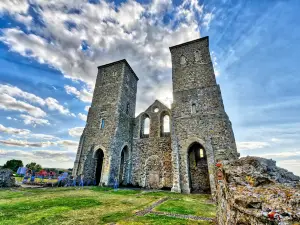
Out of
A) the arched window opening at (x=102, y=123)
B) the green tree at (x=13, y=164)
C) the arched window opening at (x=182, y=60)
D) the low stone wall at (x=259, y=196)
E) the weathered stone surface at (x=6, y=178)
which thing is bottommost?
the weathered stone surface at (x=6, y=178)

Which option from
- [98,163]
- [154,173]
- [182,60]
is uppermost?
[182,60]

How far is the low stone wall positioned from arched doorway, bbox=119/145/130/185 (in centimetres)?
1510

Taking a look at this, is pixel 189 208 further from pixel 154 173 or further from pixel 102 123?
pixel 102 123

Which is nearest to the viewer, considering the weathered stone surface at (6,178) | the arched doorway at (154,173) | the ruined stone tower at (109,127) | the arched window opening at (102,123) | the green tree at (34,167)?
the weathered stone surface at (6,178)

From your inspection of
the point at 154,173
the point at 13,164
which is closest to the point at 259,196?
the point at 154,173

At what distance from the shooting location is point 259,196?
2.10 meters

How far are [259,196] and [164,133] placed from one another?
15079 mm

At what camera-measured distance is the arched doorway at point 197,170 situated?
13242mm

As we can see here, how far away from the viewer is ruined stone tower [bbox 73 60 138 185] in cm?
1545

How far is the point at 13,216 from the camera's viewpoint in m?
4.53

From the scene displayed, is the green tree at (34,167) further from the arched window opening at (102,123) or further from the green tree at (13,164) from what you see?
the arched window opening at (102,123)

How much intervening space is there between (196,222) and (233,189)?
2.72 metres

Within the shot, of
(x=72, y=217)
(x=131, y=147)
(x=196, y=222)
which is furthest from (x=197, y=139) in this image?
(x=72, y=217)

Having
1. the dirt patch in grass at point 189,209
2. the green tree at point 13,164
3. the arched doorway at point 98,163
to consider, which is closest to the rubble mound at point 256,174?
the dirt patch in grass at point 189,209
